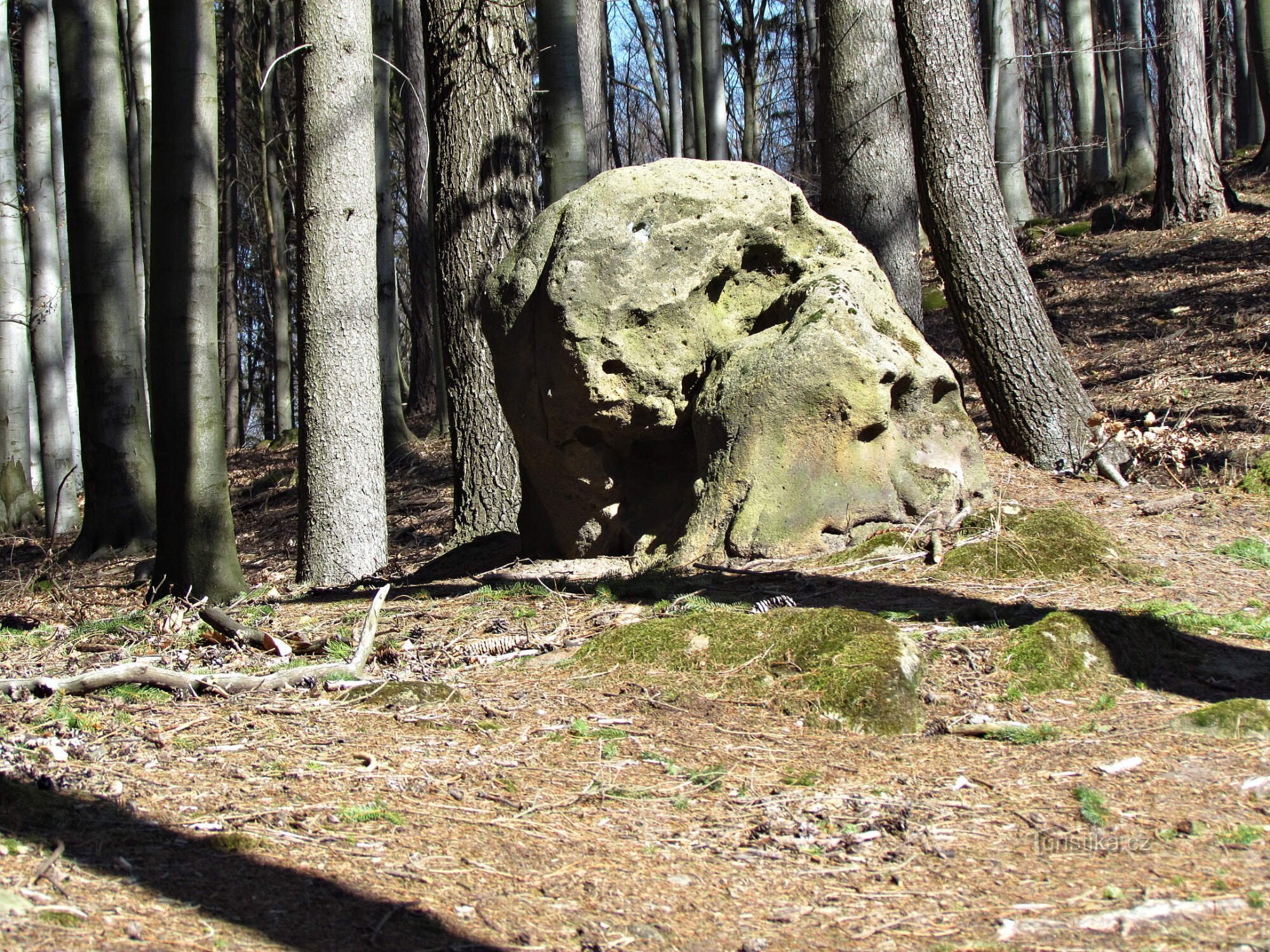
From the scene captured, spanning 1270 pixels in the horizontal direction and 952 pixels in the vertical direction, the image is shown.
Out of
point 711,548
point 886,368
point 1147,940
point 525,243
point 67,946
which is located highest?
point 525,243

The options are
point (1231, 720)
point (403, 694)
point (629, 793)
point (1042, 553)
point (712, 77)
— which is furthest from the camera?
point (712, 77)

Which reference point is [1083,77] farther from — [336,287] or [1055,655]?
[1055,655]

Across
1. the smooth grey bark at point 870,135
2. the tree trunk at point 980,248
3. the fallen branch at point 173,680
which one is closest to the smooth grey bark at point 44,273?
the smooth grey bark at point 870,135

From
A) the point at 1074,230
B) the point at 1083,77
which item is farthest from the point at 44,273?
the point at 1083,77

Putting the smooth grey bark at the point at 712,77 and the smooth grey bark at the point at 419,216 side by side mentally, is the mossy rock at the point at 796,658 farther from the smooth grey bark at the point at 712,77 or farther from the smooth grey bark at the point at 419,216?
the smooth grey bark at the point at 712,77

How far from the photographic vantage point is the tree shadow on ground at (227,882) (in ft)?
7.53

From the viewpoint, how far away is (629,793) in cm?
322

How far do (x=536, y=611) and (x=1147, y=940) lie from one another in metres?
3.29

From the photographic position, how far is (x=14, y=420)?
1275 centimetres

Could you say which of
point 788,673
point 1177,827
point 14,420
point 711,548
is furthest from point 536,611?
point 14,420

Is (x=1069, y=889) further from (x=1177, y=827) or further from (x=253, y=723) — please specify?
(x=253, y=723)

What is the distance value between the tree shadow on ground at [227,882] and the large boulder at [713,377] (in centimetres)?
345

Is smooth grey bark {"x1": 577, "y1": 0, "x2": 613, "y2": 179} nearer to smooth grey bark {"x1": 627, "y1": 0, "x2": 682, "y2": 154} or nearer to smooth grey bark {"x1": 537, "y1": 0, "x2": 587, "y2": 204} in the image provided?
smooth grey bark {"x1": 537, "y1": 0, "x2": 587, "y2": 204}

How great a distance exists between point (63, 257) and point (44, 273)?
5.93 metres
